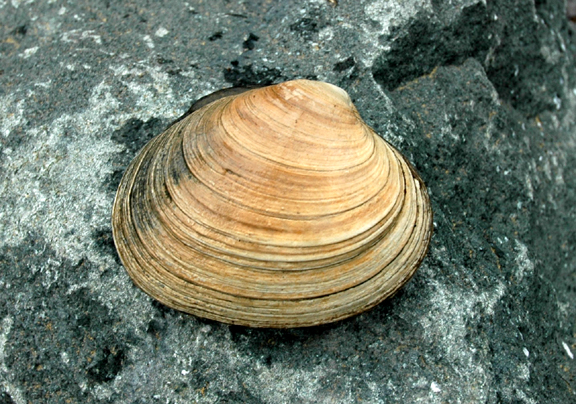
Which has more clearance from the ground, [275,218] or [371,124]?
[275,218]

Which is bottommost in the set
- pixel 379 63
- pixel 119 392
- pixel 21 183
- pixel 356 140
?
pixel 119 392

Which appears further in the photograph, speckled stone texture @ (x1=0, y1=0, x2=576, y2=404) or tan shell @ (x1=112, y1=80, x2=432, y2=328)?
speckled stone texture @ (x1=0, y1=0, x2=576, y2=404)

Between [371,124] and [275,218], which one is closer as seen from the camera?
[275,218]

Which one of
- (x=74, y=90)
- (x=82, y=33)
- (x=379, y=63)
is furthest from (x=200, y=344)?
(x=82, y=33)

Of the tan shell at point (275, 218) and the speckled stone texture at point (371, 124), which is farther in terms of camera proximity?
the speckled stone texture at point (371, 124)

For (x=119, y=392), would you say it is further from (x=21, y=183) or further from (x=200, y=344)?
(x=21, y=183)
